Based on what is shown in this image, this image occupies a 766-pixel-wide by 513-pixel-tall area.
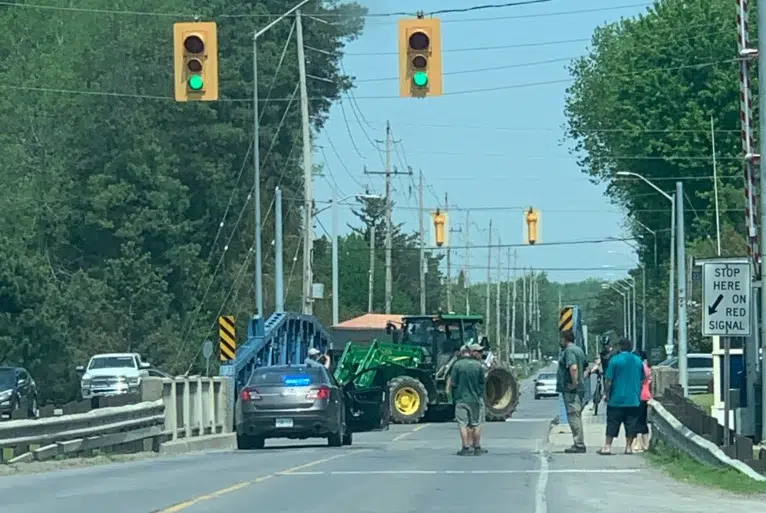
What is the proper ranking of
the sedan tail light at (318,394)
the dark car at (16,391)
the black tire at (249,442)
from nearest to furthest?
the sedan tail light at (318,394), the black tire at (249,442), the dark car at (16,391)

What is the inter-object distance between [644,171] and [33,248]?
28685 millimetres

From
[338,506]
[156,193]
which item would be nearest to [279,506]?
[338,506]

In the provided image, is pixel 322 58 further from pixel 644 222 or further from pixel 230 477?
pixel 230 477

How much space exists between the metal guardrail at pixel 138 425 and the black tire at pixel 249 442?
4.16ft

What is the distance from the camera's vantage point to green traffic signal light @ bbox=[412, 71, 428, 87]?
2262 cm

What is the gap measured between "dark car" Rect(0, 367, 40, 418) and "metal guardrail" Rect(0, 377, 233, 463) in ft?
26.5

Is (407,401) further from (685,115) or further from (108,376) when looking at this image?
(685,115)

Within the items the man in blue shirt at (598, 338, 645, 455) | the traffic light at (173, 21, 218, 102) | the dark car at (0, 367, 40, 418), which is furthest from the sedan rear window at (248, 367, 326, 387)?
the dark car at (0, 367, 40, 418)

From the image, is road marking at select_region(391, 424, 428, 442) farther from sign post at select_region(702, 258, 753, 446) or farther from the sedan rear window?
sign post at select_region(702, 258, 753, 446)

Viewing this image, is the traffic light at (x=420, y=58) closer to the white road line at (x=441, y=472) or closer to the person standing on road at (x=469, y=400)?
the white road line at (x=441, y=472)

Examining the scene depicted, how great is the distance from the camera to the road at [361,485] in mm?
17281

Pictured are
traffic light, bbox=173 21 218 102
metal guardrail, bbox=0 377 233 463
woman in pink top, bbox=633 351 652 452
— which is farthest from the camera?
woman in pink top, bbox=633 351 652 452

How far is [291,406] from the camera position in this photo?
2969 cm

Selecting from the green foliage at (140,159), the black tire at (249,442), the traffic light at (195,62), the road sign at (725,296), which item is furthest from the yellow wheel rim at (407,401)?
the green foliage at (140,159)
